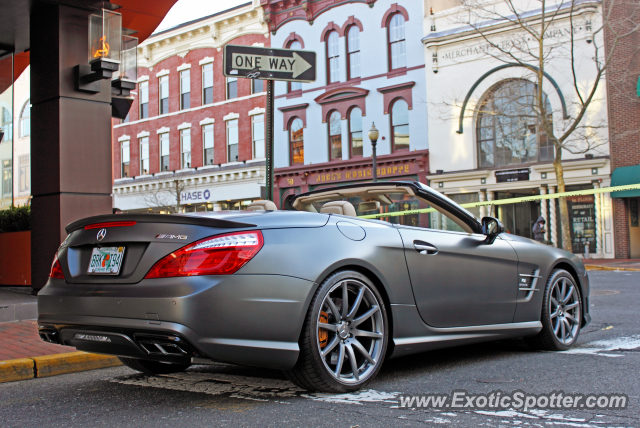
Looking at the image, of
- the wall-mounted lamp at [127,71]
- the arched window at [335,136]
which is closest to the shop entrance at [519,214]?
the arched window at [335,136]

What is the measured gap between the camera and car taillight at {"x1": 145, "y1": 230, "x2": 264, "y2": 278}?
3.34 meters

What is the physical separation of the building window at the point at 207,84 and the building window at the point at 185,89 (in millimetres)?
1144

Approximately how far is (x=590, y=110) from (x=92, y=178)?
18.6 metres

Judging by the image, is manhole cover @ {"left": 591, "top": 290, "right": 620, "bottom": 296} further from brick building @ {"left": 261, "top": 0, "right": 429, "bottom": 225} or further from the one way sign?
brick building @ {"left": 261, "top": 0, "right": 429, "bottom": 225}

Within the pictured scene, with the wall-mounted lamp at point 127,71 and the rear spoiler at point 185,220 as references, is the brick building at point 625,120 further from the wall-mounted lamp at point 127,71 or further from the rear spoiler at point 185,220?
the rear spoiler at point 185,220

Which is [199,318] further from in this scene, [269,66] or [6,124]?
[6,124]

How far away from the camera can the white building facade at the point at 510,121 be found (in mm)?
21938

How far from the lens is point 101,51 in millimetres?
8695

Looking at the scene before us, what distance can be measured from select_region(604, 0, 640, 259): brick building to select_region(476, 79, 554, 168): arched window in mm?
2259

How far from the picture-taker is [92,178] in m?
8.73

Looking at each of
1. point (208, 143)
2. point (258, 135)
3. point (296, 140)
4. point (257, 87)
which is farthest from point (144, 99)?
point (296, 140)

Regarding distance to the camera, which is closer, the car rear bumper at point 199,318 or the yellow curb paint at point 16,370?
the car rear bumper at point 199,318

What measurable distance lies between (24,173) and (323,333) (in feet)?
30.5

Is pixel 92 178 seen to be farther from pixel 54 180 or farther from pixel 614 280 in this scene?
pixel 614 280
